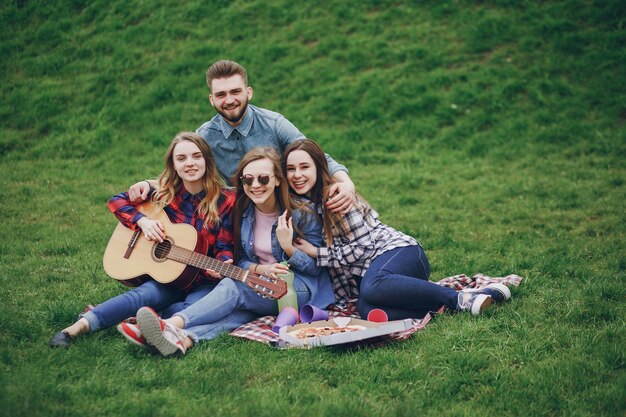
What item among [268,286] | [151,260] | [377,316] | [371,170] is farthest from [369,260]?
[371,170]

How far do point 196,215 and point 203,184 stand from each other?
12.2 inches

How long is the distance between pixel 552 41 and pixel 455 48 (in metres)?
1.86

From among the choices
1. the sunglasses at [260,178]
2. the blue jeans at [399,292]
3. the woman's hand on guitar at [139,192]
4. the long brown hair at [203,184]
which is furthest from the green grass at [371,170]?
the sunglasses at [260,178]

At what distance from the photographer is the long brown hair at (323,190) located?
5.28 meters

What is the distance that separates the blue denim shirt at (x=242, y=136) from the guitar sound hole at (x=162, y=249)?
3.48 ft

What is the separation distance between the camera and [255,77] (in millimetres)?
12414

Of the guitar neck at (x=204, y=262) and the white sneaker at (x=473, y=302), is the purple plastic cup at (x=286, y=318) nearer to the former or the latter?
the guitar neck at (x=204, y=262)

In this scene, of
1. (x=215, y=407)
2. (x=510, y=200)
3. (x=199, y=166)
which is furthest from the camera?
(x=510, y=200)

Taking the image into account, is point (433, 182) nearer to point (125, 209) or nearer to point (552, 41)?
point (552, 41)

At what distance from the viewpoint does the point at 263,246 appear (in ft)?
17.2

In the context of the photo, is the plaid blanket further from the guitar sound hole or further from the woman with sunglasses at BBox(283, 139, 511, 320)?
the guitar sound hole

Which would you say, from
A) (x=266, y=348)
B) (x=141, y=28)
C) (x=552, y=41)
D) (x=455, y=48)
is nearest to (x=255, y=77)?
(x=141, y=28)

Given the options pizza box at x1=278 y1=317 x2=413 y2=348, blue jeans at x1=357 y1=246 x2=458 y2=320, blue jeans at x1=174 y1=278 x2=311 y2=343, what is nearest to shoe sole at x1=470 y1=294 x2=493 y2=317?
blue jeans at x1=357 y1=246 x2=458 y2=320

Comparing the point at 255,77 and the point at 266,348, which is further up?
the point at 255,77
